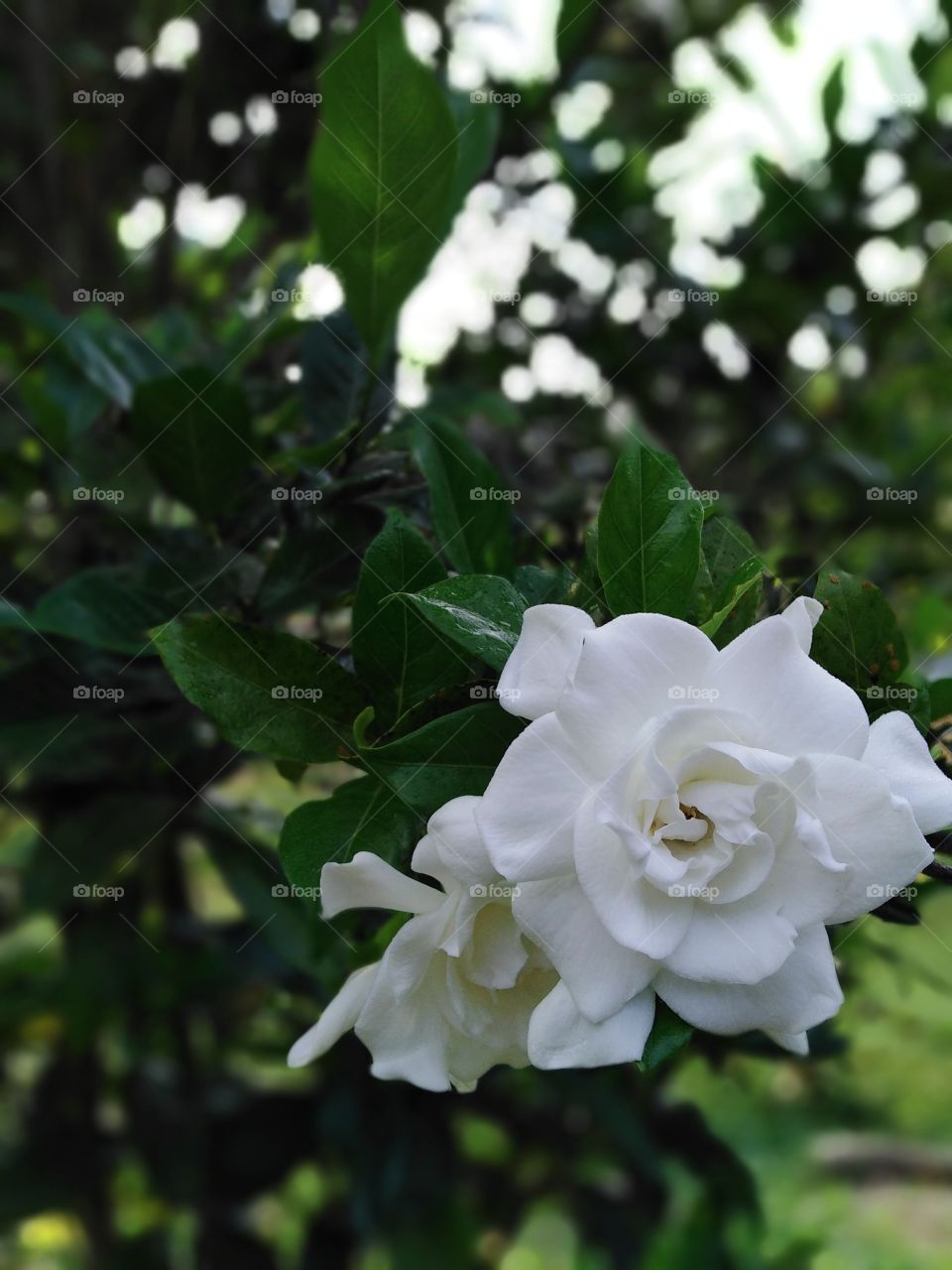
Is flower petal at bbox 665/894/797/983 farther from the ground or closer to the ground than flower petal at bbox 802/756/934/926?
closer to the ground

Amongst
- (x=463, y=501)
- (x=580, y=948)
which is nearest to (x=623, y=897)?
(x=580, y=948)

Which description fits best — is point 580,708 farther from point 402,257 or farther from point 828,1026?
point 828,1026

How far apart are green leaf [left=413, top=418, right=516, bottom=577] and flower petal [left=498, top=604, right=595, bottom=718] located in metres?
0.15

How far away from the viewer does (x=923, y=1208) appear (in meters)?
3.34

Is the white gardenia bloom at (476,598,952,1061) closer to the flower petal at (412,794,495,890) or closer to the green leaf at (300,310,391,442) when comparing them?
the flower petal at (412,794,495,890)

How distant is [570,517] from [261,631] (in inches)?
18.8

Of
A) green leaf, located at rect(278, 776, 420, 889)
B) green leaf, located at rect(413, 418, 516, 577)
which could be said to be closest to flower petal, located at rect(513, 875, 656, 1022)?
green leaf, located at rect(278, 776, 420, 889)

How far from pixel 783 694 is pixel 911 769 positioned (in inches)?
3.1

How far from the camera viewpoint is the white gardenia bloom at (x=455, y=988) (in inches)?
18.1

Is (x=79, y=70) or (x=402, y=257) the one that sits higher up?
(x=402, y=257)

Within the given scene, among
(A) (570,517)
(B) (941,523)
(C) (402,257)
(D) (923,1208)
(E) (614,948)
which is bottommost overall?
(D) (923,1208)

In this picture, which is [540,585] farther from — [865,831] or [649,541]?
[865,831]

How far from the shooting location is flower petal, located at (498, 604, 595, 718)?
47cm

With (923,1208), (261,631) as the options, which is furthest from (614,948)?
(923,1208)
